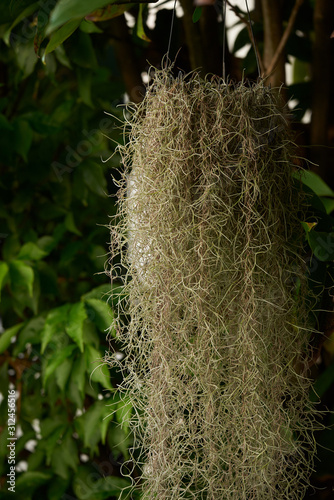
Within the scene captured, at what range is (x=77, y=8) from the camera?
41cm

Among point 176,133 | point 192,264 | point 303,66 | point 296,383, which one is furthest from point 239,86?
point 303,66

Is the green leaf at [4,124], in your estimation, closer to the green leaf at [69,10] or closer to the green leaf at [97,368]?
the green leaf at [97,368]

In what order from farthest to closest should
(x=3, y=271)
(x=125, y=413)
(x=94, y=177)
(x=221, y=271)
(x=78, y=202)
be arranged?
(x=78, y=202)
(x=94, y=177)
(x=3, y=271)
(x=125, y=413)
(x=221, y=271)

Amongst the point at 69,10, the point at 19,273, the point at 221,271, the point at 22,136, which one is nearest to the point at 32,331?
the point at 19,273

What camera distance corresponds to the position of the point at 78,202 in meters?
1.22

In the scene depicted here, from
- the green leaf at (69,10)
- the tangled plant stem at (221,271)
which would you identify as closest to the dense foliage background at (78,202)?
the tangled plant stem at (221,271)

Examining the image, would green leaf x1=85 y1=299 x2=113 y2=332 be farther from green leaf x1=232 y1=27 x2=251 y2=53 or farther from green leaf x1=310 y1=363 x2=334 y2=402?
green leaf x1=232 y1=27 x2=251 y2=53

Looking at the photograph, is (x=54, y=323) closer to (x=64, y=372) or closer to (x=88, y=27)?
(x=64, y=372)

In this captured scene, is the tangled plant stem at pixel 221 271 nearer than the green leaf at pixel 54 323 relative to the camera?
Yes

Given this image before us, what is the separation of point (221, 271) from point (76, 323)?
0.36m

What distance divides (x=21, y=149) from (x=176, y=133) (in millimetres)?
539

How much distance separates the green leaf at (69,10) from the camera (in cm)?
40

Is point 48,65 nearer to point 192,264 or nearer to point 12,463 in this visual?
point 192,264

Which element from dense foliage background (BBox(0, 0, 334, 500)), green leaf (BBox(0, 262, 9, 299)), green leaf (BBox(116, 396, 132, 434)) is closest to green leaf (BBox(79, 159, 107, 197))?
dense foliage background (BBox(0, 0, 334, 500))
